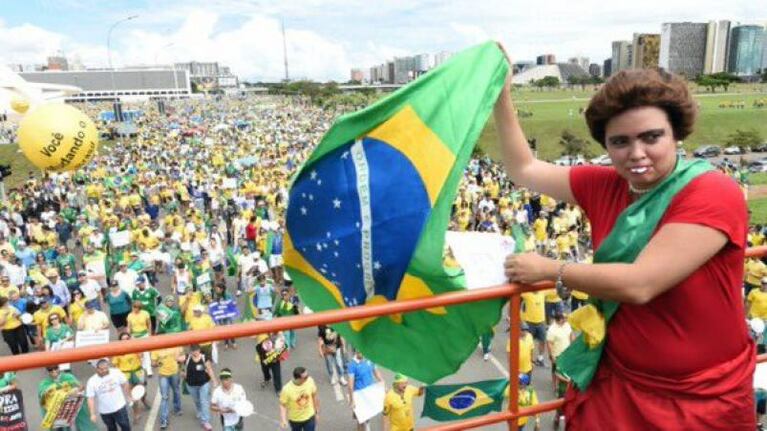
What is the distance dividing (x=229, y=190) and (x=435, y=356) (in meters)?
20.8

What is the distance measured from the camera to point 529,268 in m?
1.98

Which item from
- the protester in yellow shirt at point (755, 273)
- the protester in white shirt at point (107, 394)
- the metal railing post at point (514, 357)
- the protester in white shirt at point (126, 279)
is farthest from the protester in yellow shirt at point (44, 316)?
the protester in yellow shirt at point (755, 273)

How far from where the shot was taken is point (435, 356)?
2350 millimetres

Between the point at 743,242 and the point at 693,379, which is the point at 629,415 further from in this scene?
the point at 743,242

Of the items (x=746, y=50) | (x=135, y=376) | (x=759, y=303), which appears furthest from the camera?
(x=746, y=50)

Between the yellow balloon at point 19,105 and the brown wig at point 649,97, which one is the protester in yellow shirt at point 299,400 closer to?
the brown wig at point 649,97

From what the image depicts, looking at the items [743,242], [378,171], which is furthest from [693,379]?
[378,171]

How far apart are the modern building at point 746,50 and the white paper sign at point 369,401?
529ft

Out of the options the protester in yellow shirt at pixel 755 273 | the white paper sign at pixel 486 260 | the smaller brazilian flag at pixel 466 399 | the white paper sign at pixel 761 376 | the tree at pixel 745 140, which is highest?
the white paper sign at pixel 486 260

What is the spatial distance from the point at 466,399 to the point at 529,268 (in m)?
0.84

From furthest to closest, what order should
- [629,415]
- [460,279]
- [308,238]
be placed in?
[308,238] → [460,279] → [629,415]

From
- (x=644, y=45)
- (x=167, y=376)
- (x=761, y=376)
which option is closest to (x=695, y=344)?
(x=761, y=376)

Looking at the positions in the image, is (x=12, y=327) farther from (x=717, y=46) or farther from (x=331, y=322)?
(x=717, y=46)

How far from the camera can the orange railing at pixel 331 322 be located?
6.06 feet
